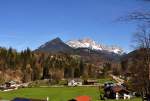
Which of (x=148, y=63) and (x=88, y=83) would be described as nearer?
(x=148, y=63)

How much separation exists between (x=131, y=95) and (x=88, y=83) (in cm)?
7233

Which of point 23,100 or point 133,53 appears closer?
point 23,100

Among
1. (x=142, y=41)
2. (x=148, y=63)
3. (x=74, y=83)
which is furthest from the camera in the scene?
(x=74, y=83)

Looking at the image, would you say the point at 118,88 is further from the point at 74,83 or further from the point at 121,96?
the point at 74,83

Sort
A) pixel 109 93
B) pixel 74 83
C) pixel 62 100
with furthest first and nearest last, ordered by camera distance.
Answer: pixel 74 83 < pixel 109 93 < pixel 62 100

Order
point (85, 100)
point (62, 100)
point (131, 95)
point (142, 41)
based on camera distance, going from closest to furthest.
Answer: point (142, 41), point (85, 100), point (62, 100), point (131, 95)

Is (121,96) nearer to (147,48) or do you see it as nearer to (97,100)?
(97,100)

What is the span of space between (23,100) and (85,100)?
46.2 feet

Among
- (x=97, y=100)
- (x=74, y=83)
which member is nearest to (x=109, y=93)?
(x=97, y=100)

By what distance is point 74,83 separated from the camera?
181 meters

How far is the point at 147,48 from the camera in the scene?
1618 inches

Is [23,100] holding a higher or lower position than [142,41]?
lower

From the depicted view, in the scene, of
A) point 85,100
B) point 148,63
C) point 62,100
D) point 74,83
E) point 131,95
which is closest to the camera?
point 148,63

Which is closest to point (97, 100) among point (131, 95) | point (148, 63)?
point (131, 95)
